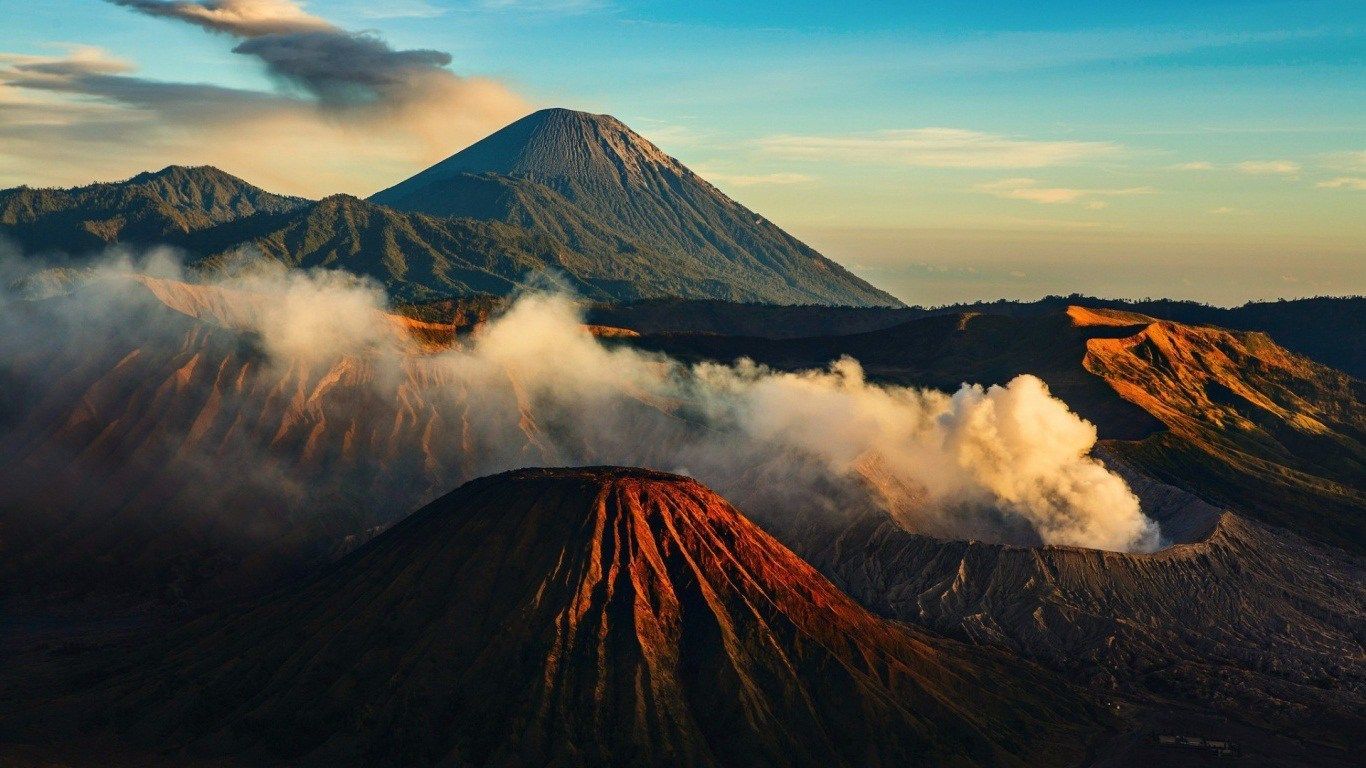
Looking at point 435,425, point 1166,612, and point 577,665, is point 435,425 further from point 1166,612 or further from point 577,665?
point 1166,612

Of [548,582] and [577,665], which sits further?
[548,582]

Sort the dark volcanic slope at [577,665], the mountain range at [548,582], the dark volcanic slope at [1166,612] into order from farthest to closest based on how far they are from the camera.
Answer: the dark volcanic slope at [1166,612] → the mountain range at [548,582] → the dark volcanic slope at [577,665]

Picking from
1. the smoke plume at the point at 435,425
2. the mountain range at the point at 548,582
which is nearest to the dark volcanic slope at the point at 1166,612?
the mountain range at the point at 548,582

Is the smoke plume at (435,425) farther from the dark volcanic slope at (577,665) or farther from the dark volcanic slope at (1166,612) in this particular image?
the dark volcanic slope at (577,665)

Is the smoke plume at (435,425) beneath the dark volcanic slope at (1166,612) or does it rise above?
above

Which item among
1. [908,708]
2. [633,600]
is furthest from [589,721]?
[908,708]

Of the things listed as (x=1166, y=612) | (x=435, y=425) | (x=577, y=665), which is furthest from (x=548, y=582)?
(x=435, y=425)

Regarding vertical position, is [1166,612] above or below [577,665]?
below
